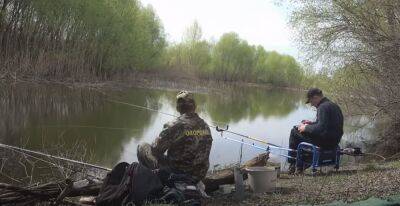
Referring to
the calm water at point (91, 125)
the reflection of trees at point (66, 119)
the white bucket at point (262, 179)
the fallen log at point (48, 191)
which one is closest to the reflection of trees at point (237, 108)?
the calm water at point (91, 125)

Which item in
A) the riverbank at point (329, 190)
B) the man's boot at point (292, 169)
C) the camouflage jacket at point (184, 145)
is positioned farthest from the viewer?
the man's boot at point (292, 169)

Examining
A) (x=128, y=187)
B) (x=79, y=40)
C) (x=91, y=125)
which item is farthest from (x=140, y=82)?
(x=128, y=187)

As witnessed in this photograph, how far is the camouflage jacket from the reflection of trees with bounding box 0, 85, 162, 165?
4.62 m

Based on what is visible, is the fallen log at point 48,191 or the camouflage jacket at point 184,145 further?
the camouflage jacket at point 184,145

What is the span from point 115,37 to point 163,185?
3265cm

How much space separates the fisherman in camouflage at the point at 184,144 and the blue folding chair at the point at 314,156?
8.15 feet

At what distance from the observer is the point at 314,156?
7906 millimetres

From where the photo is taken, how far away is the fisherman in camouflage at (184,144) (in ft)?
19.3

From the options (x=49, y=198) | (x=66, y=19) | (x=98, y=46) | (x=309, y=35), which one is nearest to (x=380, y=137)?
(x=309, y=35)

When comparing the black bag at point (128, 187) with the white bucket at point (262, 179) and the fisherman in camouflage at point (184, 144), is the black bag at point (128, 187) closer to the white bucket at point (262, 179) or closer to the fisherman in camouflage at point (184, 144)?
the fisherman in camouflage at point (184, 144)

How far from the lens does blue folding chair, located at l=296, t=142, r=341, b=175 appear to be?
26.0 feet

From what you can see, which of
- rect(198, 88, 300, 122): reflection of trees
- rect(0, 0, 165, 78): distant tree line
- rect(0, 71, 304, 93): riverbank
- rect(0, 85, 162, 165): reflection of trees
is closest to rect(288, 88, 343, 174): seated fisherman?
rect(0, 85, 162, 165): reflection of trees

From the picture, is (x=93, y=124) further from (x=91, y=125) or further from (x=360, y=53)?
(x=360, y=53)

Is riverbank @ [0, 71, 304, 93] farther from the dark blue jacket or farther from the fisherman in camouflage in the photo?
the fisherman in camouflage
